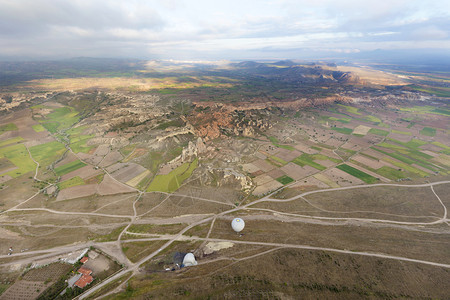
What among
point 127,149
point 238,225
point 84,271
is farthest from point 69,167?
point 238,225

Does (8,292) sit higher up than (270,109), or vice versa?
(270,109)

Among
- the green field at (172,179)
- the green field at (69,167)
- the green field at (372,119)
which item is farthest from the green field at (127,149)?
the green field at (372,119)

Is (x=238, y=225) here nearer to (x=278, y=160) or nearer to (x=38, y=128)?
(x=278, y=160)

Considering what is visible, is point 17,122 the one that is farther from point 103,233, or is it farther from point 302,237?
point 302,237

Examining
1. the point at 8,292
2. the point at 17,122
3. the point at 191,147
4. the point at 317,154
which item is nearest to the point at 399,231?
the point at 317,154

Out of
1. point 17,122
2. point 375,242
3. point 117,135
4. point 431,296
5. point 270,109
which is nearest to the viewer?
point 431,296

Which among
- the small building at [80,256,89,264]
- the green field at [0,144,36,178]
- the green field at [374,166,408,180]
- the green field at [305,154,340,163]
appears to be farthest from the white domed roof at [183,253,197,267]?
the green field at [0,144,36,178]
